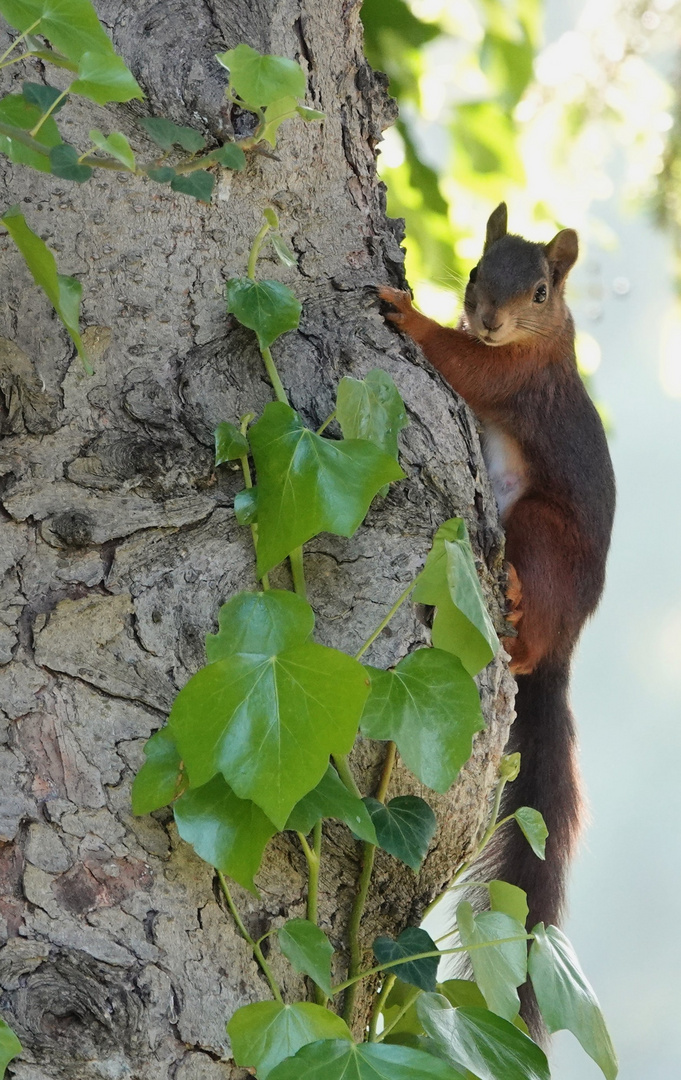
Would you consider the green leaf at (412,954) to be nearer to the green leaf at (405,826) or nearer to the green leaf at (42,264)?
the green leaf at (405,826)

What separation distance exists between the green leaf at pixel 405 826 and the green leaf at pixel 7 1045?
0.95 ft

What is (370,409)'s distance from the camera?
89 cm

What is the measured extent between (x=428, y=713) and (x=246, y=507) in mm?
220

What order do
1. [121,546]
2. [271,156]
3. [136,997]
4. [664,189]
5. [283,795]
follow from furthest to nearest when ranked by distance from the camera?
[664,189], [271,156], [121,546], [136,997], [283,795]

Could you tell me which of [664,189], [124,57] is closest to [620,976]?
[664,189]

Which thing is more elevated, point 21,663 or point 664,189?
point 664,189

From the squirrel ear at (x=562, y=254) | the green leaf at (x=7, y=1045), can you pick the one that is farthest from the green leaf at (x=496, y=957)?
the squirrel ear at (x=562, y=254)

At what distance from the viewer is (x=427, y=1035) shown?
84 centimetres

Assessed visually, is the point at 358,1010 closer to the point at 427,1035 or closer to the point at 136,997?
the point at 427,1035

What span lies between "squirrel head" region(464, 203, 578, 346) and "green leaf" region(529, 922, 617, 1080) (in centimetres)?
85

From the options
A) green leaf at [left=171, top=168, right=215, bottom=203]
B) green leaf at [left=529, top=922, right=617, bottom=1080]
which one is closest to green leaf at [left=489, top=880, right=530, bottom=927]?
green leaf at [left=529, top=922, right=617, bottom=1080]

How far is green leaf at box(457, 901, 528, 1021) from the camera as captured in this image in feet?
2.77

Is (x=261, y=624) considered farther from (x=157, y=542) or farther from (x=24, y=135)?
(x=24, y=135)

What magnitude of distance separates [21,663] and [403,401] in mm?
400
